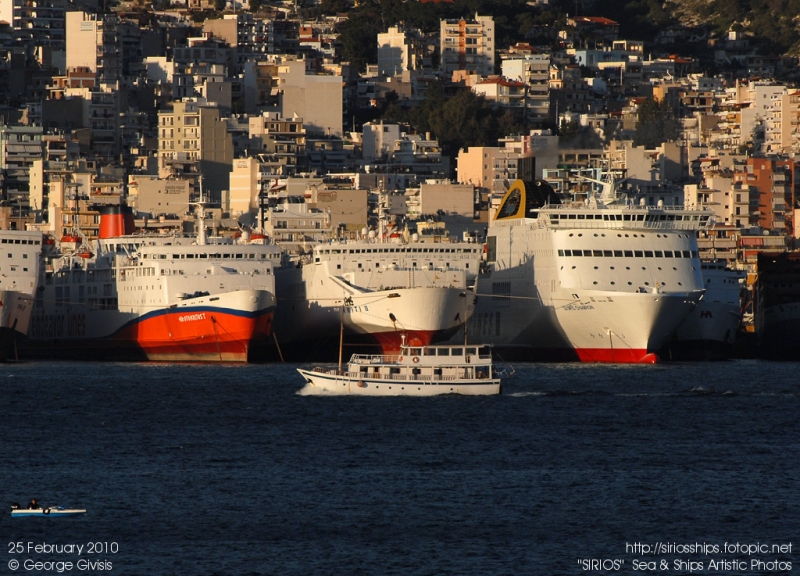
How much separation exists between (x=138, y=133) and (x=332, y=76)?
1870 cm

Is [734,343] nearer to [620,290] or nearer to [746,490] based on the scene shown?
[620,290]

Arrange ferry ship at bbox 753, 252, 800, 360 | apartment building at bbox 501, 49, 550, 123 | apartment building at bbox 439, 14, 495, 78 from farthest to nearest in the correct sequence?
apartment building at bbox 439, 14, 495, 78, apartment building at bbox 501, 49, 550, 123, ferry ship at bbox 753, 252, 800, 360

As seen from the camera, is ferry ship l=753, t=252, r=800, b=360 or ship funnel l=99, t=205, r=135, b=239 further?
ship funnel l=99, t=205, r=135, b=239

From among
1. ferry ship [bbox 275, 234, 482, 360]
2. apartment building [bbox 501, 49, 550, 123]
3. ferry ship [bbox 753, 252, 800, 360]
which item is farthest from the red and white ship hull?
apartment building [bbox 501, 49, 550, 123]

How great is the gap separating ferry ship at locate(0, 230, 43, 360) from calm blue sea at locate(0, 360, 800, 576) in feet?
48.7

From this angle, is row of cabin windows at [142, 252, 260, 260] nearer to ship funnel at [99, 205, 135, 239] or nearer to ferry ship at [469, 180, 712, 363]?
ferry ship at [469, 180, 712, 363]

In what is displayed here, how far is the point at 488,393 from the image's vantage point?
65.5 metres

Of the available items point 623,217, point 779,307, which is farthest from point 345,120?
point 623,217

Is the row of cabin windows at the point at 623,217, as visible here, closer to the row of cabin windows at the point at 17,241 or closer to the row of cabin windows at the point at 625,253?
the row of cabin windows at the point at 625,253

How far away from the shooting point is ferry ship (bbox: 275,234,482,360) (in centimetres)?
8500

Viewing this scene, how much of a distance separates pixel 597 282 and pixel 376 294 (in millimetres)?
10149

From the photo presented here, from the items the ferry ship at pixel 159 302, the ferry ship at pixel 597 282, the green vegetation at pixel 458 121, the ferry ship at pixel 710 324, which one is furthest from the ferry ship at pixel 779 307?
the green vegetation at pixel 458 121

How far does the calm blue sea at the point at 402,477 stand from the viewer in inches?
1540

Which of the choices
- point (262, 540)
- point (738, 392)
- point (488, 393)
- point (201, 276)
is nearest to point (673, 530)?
point (262, 540)
